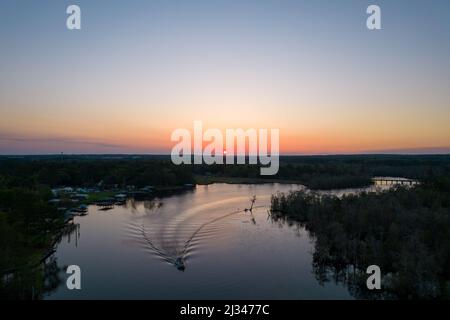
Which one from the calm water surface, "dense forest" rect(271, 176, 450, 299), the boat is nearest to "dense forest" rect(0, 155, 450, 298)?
"dense forest" rect(271, 176, 450, 299)

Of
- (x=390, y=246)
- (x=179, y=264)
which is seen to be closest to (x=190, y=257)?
(x=179, y=264)

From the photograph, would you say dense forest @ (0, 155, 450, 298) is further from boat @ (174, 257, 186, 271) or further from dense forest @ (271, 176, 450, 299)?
boat @ (174, 257, 186, 271)

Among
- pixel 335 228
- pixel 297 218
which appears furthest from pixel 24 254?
pixel 297 218

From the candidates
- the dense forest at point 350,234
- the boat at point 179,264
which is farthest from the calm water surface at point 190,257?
the dense forest at point 350,234

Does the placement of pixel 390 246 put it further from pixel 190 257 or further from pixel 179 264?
pixel 179 264
